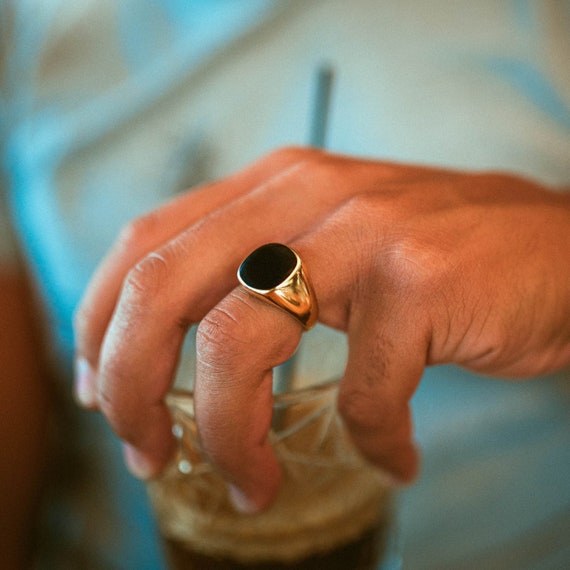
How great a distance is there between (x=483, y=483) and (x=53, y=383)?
21.6 inches

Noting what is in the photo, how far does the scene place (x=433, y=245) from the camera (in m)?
0.40

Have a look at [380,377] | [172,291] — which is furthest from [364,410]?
[172,291]

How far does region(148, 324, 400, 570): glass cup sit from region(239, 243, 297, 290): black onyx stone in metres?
0.11

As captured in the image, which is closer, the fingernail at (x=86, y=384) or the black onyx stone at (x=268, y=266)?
the black onyx stone at (x=268, y=266)

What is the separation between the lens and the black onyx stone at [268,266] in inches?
14.2

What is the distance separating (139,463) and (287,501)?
0.35 ft

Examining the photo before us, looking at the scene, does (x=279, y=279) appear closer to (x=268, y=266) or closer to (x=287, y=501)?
(x=268, y=266)

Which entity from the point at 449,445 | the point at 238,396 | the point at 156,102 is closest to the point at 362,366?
the point at 238,396

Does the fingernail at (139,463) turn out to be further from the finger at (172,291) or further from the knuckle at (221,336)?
the knuckle at (221,336)

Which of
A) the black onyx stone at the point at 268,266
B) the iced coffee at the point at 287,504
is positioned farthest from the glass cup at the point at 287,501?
the black onyx stone at the point at 268,266

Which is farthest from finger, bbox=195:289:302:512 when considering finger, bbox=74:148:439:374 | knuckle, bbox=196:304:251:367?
finger, bbox=74:148:439:374

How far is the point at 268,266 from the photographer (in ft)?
1.20

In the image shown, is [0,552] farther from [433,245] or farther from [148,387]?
[433,245]

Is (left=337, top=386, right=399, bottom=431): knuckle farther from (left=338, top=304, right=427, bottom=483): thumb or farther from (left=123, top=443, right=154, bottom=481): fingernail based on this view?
(left=123, top=443, right=154, bottom=481): fingernail
